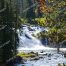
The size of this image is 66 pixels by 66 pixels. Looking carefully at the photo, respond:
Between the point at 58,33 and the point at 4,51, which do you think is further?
the point at 4,51

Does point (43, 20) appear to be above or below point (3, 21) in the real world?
above

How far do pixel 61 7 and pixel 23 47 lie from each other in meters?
41.6

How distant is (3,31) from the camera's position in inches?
952

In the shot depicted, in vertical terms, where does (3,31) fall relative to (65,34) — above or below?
below

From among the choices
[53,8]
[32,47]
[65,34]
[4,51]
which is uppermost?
[53,8]

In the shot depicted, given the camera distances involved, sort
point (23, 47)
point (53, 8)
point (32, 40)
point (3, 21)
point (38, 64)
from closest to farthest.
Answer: point (53, 8), point (3, 21), point (38, 64), point (23, 47), point (32, 40)

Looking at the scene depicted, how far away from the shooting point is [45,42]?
4806 cm

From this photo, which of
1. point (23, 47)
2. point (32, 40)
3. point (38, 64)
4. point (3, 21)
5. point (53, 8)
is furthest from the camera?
point (32, 40)

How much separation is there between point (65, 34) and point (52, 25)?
0.41 metres

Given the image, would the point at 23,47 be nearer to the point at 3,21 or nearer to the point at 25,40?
the point at 25,40

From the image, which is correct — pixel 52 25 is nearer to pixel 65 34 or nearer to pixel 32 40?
pixel 65 34

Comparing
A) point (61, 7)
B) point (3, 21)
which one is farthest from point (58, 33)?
point (3, 21)

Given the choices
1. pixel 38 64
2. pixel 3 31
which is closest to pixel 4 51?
pixel 3 31

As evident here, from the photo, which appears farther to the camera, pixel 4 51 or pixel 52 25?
pixel 4 51
